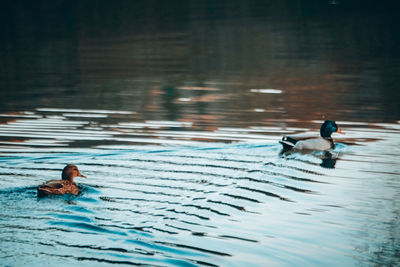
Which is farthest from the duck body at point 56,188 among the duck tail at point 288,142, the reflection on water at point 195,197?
the duck tail at point 288,142

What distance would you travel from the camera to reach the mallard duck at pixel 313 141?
1420cm

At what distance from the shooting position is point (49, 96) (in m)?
20.8

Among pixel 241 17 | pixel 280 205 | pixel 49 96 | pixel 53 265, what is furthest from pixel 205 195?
pixel 241 17

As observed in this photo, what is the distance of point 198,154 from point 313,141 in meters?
2.85

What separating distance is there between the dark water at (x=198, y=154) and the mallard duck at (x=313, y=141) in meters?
0.22

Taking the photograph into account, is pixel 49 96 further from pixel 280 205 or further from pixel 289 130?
pixel 280 205

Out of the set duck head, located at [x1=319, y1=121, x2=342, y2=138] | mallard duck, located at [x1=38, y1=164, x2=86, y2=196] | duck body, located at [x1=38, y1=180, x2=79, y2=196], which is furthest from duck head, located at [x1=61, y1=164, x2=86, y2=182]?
duck head, located at [x1=319, y1=121, x2=342, y2=138]

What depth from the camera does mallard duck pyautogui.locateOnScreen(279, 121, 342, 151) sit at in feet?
46.6

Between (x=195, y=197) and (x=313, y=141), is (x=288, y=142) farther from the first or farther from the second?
(x=195, y=197)

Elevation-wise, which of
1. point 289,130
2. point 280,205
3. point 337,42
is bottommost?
point 280,205

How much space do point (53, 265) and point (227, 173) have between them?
16.7 ft

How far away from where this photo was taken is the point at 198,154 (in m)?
13.5

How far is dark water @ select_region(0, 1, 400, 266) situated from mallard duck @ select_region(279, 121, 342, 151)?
0.22m

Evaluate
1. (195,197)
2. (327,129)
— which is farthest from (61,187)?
(327,129)
